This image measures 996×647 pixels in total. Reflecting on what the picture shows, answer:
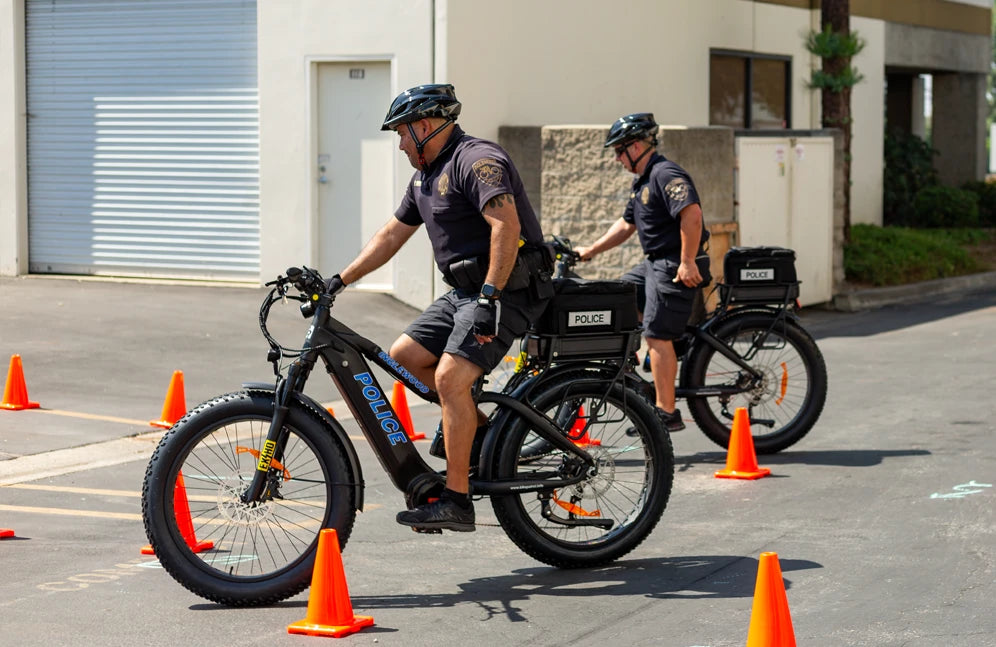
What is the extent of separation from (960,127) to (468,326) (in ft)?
81.9

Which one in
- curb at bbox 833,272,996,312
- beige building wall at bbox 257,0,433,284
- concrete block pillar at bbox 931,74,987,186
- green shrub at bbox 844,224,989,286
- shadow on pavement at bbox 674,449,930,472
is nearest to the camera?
shadow on pavement at bbox 674,449,930,472

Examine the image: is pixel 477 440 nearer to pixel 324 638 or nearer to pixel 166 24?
pixel 324 638

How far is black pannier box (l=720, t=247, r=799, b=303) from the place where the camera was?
9375mm

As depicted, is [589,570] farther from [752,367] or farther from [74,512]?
[752,367]

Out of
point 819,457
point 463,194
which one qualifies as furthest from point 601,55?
point 463,194

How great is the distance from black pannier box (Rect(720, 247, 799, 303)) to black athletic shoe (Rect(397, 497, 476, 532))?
3597 mm

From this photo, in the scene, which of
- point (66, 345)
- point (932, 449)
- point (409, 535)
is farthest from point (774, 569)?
point (66, 345)

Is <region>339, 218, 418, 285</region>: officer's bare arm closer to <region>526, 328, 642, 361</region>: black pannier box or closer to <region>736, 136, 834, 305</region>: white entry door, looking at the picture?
<region>526, 328, 642, 361</region>: black pannier box

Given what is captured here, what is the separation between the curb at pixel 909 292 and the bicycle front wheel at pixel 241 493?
12.5m

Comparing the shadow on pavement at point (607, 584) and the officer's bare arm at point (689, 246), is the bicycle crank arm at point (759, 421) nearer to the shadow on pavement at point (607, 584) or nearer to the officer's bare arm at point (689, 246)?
the officer's bare arm at point (689, 246)

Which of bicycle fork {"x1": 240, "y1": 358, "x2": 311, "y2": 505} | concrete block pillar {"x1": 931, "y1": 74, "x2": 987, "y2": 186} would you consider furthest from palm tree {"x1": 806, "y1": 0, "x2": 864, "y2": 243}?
bicycle fork {"x1": 240, "y1": 358, "x2": 311, "y2": 505}

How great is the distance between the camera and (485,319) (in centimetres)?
620

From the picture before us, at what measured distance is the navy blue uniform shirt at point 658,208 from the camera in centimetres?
891

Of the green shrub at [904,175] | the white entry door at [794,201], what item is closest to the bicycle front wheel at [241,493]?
the white entry door at [794,201]
